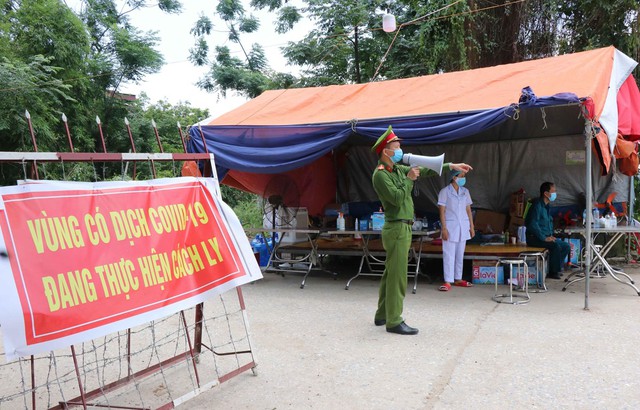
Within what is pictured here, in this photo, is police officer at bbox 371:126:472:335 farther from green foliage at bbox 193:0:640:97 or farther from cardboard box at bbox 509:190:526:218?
green foliage at bbox 193:0:640:97

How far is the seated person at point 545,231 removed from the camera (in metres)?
7.84

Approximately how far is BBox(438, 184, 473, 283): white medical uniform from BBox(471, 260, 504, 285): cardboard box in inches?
15.1

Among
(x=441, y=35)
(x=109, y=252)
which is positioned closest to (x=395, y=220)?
(x=109, y=252)

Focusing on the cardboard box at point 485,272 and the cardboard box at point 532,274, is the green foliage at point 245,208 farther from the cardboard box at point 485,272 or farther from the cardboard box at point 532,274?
the cardboard box at point 532,274

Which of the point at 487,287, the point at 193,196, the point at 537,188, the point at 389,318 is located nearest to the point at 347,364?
the point at 389,318

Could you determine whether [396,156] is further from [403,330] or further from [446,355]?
[446,355]

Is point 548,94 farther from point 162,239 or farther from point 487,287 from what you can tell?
point 162,239

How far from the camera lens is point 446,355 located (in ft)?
14.8

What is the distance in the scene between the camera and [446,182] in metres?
9.80


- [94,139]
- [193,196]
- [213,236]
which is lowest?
[213,236]

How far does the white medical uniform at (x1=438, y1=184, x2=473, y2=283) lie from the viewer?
7371mm

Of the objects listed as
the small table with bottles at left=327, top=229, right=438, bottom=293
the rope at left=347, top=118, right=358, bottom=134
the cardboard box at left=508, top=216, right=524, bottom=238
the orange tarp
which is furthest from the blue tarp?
the cardboard box at left=508, top=216, right=524, bottom=238

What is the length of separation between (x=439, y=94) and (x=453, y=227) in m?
1.91

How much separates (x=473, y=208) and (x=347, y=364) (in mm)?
6126
